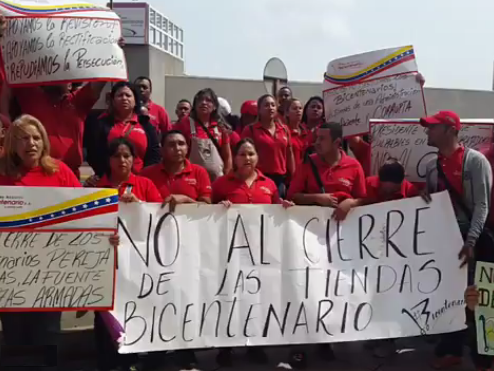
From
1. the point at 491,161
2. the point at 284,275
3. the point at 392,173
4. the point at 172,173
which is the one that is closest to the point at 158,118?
the point at 172,173

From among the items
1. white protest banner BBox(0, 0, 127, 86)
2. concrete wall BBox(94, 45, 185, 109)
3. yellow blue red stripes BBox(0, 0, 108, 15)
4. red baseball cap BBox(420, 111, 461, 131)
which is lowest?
red baseball cap BBox(420, 111, 461, 131)

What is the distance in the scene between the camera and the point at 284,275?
468cm

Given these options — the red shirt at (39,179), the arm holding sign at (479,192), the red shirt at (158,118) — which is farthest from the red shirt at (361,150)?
the red shirt at (39,179)

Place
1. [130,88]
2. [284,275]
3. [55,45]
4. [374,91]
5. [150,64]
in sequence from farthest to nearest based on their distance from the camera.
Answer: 1. [150,64]
2. [374,91]
3. [130,88]
4. [284,275]
5. [55,45]

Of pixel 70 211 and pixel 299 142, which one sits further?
pixel 299 142

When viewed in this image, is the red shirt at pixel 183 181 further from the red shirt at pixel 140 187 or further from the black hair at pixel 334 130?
the black hair at pixel 334 130

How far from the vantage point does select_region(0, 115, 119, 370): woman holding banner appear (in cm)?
417

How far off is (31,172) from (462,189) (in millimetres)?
2901

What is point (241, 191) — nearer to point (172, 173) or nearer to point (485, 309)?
point (172, 173)

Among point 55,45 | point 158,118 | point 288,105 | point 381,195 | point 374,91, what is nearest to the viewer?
point 55,45

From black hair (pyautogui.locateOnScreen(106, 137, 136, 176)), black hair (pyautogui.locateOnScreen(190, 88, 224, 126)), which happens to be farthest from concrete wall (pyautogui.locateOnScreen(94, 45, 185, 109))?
black hair (pyautogui.locateOnScreen(106, 137, 136, 176))

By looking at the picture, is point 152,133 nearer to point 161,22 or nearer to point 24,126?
point 24,126

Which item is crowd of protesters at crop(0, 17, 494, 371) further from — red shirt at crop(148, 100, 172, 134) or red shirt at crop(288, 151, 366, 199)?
red shirt at crop(148, 100, 172, 134)

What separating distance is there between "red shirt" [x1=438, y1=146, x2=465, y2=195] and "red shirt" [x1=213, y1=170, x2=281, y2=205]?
1.25 meters
